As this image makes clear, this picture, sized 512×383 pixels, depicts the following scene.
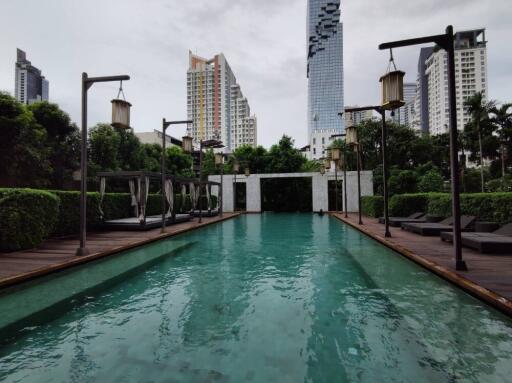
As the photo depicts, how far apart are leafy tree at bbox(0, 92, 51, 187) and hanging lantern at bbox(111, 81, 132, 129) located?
14.9 meters

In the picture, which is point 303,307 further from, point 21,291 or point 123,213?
point 123,213

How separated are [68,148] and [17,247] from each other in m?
17.5

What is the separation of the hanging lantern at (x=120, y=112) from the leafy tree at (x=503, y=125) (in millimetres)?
36762

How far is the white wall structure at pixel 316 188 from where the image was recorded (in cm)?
2553

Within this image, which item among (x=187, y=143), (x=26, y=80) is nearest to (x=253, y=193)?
(x=187, y=143)

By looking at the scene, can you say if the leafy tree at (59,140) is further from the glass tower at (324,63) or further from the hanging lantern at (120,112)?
the glass tower at (324,63)

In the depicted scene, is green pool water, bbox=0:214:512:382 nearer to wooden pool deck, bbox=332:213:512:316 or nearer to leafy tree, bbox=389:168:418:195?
wooden pool deck, bbox=332:213:512:316

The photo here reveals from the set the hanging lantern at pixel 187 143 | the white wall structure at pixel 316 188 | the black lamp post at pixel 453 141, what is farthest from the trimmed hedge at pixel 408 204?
the hanging lantern at pixel 187 143

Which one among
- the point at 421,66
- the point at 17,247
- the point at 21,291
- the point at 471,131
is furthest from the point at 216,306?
the point at 421,66

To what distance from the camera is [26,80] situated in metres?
83.3

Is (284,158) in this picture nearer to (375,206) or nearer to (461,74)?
(375,206)

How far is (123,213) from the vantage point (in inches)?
576

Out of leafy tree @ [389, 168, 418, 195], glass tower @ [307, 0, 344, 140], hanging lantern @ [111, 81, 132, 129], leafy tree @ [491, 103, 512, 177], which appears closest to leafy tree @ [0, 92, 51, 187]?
hanging lantern @ [111, 81, 132, 129]

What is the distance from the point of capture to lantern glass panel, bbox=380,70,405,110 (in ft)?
17.7
